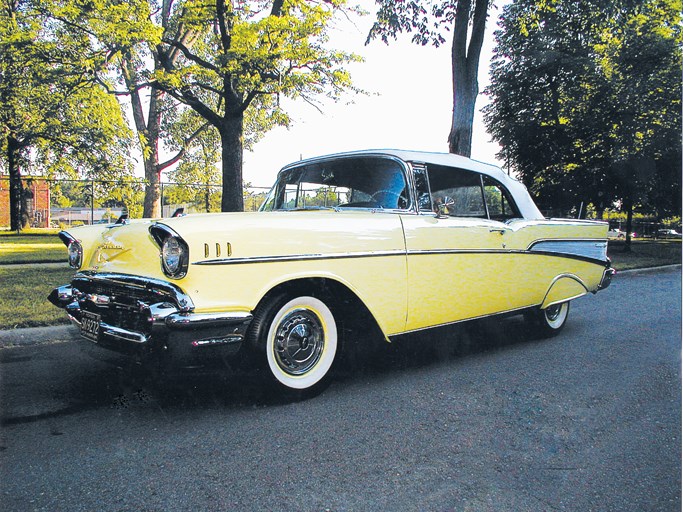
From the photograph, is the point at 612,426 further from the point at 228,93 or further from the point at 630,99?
the point at 630,99

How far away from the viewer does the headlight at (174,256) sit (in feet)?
8.92

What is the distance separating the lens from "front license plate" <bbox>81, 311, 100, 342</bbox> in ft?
9.80

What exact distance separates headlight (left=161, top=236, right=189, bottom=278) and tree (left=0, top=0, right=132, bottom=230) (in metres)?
11.5

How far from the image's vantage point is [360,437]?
263 centimetres

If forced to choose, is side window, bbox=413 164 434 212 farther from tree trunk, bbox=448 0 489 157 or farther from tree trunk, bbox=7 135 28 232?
tree trunk, bbox=7 135 28 232

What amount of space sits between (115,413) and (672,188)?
75.2 ft

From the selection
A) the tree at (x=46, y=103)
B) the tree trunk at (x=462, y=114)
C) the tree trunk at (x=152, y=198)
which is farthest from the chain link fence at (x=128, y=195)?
the tree trunk at (x=462, y=114)

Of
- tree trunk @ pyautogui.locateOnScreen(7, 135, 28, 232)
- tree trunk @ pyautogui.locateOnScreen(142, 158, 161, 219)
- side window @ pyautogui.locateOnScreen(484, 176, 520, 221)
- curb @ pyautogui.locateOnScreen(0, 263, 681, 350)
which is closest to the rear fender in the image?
side window @ pyautogui.locateOnScreen(484, 176, 520, 221)

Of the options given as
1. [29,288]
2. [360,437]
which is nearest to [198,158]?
[29,288]

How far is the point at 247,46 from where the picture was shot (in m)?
12.0

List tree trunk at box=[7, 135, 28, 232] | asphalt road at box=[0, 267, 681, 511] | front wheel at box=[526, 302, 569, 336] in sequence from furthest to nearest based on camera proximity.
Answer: tree trunk at box=[7, 135, 28, 232], front wheel at box=[526, 302, 569, 336], asphalt road at box=[0, 267, 681, 511]

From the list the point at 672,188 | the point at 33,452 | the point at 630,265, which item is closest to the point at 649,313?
the point at 33,452

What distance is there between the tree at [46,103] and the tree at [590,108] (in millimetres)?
13030

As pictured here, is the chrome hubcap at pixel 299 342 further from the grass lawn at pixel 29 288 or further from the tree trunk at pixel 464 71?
the tree trunk at pixel 464 71
